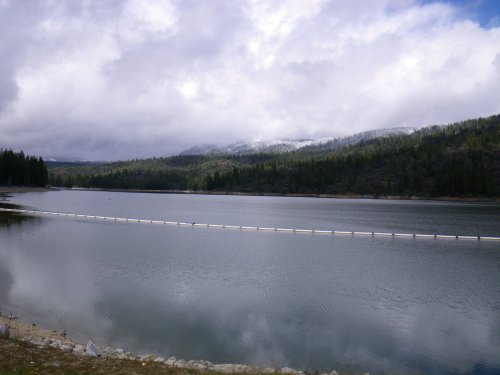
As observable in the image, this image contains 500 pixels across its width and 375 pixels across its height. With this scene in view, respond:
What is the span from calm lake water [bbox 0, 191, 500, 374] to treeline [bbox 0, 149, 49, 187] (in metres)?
125

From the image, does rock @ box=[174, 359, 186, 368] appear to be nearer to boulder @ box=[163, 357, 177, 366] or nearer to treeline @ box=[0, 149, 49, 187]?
boulder @ box=[163, 357, 177, 366]

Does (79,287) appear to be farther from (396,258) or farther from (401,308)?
(396,258)

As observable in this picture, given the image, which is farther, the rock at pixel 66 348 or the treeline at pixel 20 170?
the treeline at pixel 20 170

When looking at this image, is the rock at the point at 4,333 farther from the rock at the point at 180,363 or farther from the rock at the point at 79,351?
the rock at the point at 180,363

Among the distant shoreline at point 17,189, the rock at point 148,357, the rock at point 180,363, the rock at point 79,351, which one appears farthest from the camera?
the distant shoreline at point 17,189

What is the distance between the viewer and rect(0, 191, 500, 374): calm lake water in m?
18.5

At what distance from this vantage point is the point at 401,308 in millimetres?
24891

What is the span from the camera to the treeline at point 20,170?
157663 mm

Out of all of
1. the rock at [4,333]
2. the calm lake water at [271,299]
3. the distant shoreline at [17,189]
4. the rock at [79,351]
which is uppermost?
the distant shoreline at [17,189]

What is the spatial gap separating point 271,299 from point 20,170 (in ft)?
546

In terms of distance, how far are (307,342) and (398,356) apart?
396 centimetres

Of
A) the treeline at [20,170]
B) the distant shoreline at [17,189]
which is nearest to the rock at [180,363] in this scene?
the distant shoreline at [17,189]

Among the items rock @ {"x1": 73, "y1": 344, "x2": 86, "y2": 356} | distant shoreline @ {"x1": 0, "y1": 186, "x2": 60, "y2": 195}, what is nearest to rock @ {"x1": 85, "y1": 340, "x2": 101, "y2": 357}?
rock @ {"x1": 73, "y1": 344, "x2": 86, "y2": 356}

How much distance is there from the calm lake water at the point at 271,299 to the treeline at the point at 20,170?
4930 inches
